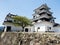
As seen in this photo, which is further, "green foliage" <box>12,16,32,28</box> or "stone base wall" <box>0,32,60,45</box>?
"green foliage" <box>12,16,32,28</box>

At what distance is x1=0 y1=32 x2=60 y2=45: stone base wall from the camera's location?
52.2 ft

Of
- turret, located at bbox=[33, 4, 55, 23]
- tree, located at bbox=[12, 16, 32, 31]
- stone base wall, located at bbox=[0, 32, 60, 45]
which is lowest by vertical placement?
stone base wall, located at bbox=[0, 32, 60, 45]

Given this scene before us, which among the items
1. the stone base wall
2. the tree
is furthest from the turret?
the stone base wall

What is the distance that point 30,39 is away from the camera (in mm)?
18219

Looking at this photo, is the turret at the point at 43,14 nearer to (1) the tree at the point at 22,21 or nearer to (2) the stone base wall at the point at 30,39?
(1) the tree at the point at 22,21

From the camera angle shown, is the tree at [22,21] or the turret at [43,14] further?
the turret at [43,14]

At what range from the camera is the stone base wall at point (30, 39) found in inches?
627

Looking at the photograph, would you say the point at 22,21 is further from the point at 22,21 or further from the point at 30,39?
the point at 30,39

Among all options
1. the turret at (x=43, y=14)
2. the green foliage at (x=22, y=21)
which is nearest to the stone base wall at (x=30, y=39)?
the green foliage at (x=22, y=21)

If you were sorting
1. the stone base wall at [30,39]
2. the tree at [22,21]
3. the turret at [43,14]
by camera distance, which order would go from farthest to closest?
the turret at [43,14]
the tree at [22,21]
the stone base wall at [30,39]

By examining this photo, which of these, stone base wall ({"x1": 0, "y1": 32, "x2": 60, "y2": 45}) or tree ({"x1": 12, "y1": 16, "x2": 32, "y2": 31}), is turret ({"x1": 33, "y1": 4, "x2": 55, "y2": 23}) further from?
stone base wall ({"x1": 0, "y1": 32, "x2": 60, "y2": 45})

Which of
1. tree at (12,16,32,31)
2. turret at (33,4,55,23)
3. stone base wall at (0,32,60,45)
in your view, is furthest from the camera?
turret at (33,4,55,23)

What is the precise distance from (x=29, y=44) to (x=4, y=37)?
27.2 ft

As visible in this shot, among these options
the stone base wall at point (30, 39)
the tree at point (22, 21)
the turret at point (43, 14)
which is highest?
the turret at point (43, 14)
